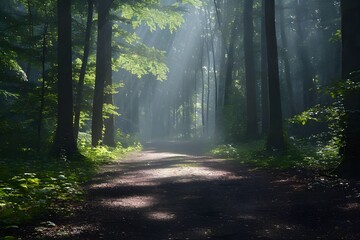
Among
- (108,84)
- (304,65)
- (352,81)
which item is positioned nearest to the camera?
(352,81)

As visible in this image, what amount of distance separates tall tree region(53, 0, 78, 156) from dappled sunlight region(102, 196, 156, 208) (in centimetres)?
658

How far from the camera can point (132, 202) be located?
711 centimetres

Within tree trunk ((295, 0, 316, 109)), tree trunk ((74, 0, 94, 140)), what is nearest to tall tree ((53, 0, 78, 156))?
tree trunk ((74, 0, 94, 140))

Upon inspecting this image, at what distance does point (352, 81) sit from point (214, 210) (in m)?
4.97

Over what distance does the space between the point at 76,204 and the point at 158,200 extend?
5.13 ft

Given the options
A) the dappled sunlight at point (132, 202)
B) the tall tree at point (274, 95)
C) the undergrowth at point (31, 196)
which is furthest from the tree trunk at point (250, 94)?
the dappled sunlight at point (132, 202)

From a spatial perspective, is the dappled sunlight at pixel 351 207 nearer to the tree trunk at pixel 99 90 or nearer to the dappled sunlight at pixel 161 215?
the dappled sunlight at pixel 161 215

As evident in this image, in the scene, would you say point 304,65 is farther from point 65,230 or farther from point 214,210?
point 65,230

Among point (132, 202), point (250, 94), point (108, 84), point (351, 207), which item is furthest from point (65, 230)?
point (250, 94)

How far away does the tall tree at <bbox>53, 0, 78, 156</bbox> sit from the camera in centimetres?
1351

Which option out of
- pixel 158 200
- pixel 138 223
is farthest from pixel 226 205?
pixel 138 223

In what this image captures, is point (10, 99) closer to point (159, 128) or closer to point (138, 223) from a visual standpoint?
point (138, 223)

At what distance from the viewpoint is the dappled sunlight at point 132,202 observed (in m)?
6.84

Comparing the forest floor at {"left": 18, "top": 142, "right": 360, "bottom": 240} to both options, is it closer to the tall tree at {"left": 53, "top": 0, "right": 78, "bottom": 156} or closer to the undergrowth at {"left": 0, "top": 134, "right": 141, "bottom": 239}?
the undergrowth at {"left": 0, "top": 134, "right": 141, "bottom": 239}
